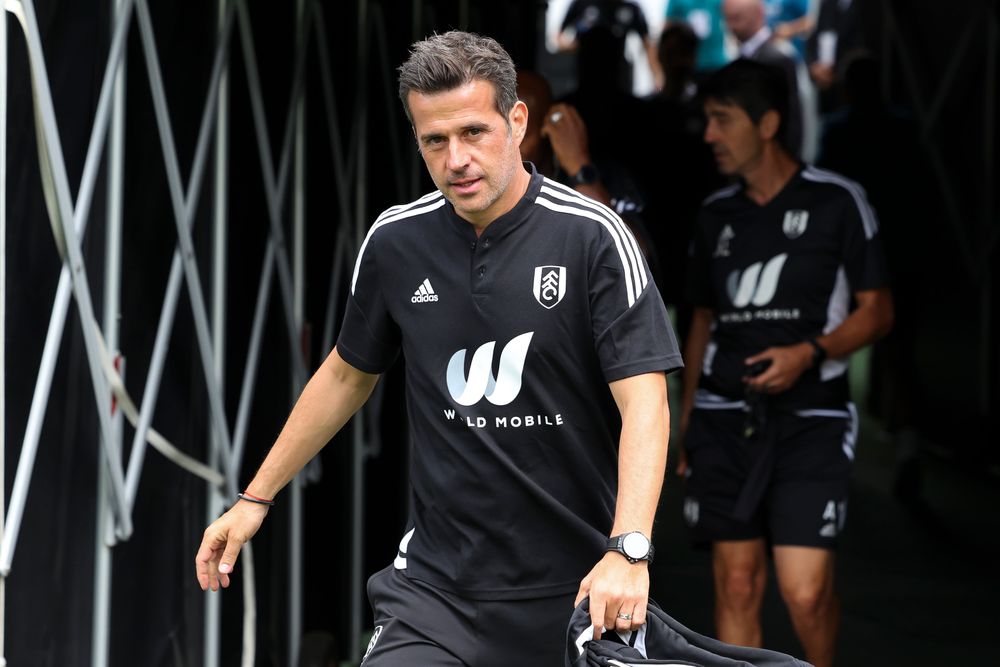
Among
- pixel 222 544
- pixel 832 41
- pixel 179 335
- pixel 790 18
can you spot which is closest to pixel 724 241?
pixel 179 335

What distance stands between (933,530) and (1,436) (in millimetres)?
6193

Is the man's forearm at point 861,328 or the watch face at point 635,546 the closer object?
the watch face at point 635,546

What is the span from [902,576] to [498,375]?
5021mm

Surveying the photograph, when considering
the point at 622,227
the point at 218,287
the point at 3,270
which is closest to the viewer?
the point at 622,227

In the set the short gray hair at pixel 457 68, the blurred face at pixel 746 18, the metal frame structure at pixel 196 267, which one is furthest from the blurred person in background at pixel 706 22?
the short gray hair at pixel 457 68

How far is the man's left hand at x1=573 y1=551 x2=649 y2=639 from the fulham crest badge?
0.52 metres

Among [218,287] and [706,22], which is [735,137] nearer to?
[218,287]

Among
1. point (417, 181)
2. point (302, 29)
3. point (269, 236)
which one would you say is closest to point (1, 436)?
point (269, 236)

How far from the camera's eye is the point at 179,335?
4.69 meters

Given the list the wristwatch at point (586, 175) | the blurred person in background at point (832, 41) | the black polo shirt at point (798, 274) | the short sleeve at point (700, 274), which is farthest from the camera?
the blurred person in background at point (832, 41)

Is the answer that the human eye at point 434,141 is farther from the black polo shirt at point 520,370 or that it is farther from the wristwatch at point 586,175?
the wristwatch at point 586,175

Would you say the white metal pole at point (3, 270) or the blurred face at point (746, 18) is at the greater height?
the blurred face at point (746, 18)

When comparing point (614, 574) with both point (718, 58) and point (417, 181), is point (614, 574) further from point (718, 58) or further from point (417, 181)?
point (718, 58)

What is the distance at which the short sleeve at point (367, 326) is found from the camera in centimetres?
342
